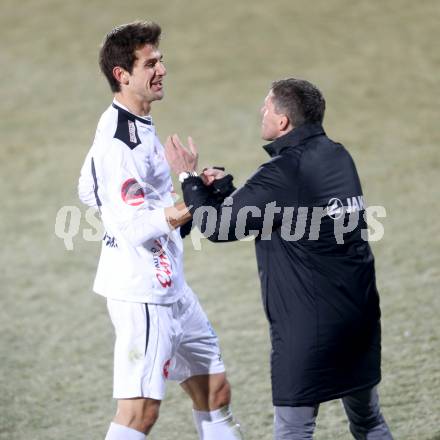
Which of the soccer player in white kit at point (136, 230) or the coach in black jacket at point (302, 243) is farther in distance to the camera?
the soccer player in white kit at point (136, 230)

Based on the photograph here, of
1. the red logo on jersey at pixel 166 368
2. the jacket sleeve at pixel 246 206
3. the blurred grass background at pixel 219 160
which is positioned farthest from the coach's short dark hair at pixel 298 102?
the blurred grass background at pixel 219 160

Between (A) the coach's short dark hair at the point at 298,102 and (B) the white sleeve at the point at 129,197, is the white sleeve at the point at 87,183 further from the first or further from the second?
(A) the coach's short dark hair at the point at 298,102

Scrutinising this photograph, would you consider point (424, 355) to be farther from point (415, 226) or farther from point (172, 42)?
point (172, 42)

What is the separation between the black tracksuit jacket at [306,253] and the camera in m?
3.37

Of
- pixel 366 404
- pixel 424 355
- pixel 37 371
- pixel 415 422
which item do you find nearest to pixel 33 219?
pixel 37 371

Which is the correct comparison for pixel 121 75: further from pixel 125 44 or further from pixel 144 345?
pixel 144 345

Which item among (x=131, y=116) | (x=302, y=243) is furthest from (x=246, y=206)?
(x=131, y=116)

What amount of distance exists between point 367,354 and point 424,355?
1.77 metres

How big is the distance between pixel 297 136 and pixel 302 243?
39cm

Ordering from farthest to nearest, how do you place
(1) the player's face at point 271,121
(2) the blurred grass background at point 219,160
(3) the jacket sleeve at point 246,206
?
(2) the blurred grass background at point 219,160 < (1) the player's face at point 271,121 < (3) the jacket sleeve at point 246,206

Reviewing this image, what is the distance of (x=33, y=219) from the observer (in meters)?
8.04

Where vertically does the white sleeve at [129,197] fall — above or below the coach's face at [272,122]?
below

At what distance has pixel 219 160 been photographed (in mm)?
8961

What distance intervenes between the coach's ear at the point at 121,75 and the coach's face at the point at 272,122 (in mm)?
555
